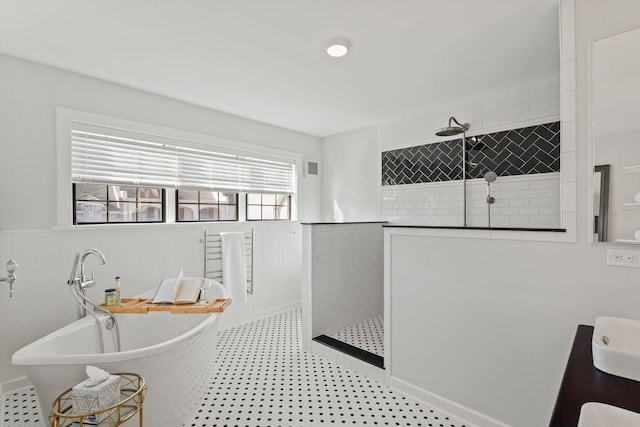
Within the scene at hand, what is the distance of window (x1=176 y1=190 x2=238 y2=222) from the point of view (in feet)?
10.8

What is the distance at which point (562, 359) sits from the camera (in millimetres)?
1604

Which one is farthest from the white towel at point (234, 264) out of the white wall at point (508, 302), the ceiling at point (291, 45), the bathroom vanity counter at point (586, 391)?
the bathroom vanity counter at point (586, 391)

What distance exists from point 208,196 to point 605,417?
11.3 ft

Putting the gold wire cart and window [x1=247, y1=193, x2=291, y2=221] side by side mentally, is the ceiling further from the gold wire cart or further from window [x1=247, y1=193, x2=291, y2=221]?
the gold wire cart

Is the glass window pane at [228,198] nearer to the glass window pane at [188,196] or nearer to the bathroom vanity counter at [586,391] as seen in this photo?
the glass window pane at [188,196]

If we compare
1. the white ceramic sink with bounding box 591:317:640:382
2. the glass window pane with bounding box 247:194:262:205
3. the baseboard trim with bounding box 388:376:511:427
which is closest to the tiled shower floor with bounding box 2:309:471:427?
the baseboard trim with bounding box 388:376:511:427

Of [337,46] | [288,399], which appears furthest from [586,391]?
[337,46]

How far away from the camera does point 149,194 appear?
3.05 meters

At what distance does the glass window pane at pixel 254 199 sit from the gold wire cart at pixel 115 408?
245 cm

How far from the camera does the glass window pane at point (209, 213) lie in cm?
345

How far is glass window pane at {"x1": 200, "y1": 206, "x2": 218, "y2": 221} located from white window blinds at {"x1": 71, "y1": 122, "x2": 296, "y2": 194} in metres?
0.25

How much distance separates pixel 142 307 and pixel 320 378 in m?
1.51

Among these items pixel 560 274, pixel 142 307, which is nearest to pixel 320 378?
pixel 142 307

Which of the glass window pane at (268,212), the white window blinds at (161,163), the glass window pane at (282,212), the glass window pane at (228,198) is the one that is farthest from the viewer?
the glass window pane at (282,212)
